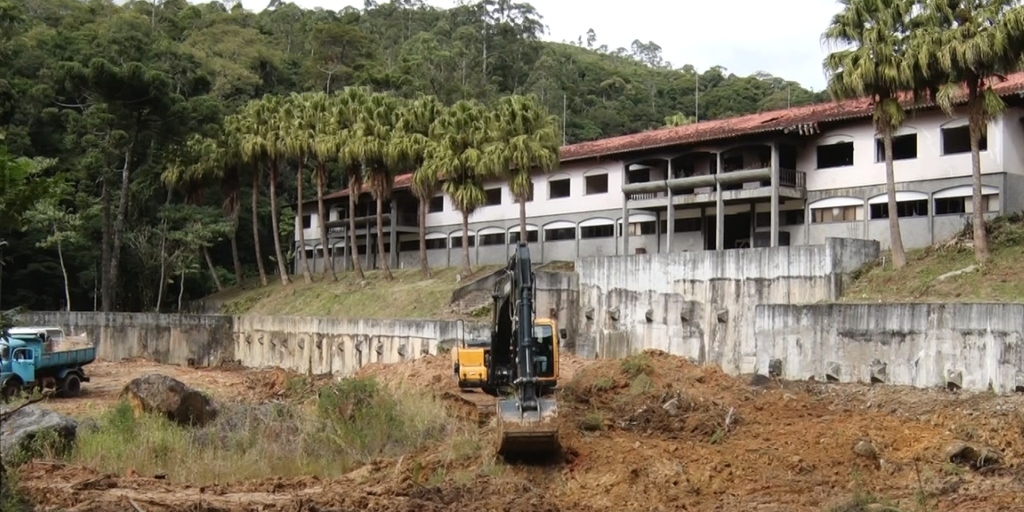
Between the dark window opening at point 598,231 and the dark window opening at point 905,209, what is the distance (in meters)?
14.4

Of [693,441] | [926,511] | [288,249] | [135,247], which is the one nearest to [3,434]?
[693,441]

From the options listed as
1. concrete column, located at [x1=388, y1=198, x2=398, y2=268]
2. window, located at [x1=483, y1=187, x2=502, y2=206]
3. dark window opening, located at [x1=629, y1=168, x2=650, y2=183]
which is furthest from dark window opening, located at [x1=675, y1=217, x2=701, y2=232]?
concrete column, located at [x1=388, y1=198, x2=398, y2=268]

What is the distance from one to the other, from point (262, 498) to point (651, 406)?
421 inches

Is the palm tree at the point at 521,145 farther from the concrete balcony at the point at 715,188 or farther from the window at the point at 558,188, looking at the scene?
the window at the point at 558,188

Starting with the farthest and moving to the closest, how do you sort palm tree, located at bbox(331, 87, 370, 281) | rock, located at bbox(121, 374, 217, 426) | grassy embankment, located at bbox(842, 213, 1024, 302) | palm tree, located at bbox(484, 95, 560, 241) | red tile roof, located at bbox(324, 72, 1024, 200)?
palm tree, located at bbox(331, 87, 370, 281) < palm tree, located at bbox(484, 95, 560, 241) < red tile roof, located at bbox(324, 72, 1024, 200) < grassy embankment, located at bbox(842, 213, 1024, 302) < rock, located at bbox(121, 374, 217, 426)

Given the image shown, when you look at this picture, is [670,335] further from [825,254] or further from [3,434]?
[3,434]

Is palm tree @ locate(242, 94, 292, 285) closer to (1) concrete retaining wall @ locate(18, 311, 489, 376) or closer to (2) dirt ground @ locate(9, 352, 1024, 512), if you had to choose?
(1) concrete retaining wall @ locate(18, 311, 489, 376)

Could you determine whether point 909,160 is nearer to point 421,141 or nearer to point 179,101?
point 421,141

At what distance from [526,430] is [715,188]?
30.2 m

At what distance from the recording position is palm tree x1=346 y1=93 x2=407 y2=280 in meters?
54.2

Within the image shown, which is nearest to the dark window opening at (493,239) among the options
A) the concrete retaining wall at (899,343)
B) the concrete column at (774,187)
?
the concrete column at (774,187)

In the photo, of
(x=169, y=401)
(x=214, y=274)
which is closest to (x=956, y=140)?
(x=169, y=401)

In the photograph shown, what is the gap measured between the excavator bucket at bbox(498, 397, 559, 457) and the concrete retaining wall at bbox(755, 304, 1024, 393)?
41.7ft

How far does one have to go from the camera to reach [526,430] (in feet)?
57.8
